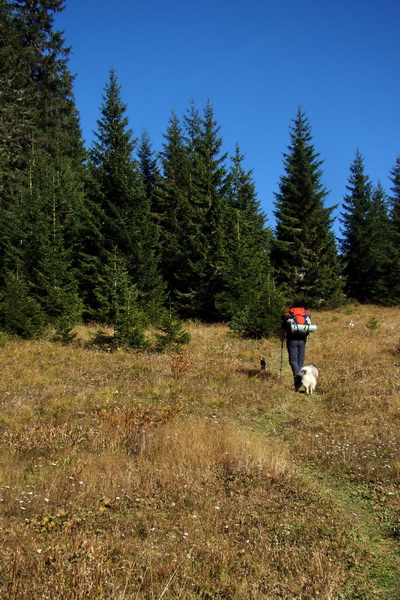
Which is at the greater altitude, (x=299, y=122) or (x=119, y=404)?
(x=299, y=122)

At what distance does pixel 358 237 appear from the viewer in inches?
1265

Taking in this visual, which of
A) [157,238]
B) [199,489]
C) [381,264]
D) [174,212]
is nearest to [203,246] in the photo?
[157,238]

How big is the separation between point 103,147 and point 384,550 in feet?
82.1

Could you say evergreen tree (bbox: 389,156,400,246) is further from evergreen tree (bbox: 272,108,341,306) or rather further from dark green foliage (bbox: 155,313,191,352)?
dark green foliage (bbox: 155,313,191,352)

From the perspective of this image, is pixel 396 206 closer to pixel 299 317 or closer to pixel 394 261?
pixel 394 261

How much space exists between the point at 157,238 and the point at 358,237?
1811 cm

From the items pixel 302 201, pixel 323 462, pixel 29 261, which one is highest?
pixel 302 201

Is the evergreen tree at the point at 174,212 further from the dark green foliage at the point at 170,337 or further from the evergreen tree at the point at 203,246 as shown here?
the dark green foliage at the point at 170,337

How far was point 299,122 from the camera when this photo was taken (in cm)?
2867

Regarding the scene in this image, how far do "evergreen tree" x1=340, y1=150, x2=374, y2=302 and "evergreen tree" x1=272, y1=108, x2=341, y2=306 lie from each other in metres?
5.14

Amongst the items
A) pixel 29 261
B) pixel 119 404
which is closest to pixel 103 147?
pixel 29 261

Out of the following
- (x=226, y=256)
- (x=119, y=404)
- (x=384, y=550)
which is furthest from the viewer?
(x=226, y=256)

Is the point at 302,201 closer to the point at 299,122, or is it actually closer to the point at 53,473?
the point at 299,122

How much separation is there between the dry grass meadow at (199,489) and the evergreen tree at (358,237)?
24748mm
